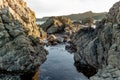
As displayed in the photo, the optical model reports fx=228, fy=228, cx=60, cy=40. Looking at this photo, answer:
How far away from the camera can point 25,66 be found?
73625 mm

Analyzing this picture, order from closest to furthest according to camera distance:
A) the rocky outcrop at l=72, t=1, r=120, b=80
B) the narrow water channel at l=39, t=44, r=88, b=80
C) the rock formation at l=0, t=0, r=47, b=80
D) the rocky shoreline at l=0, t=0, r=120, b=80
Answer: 1. the rocky outcrop at l=72, t=1, r=120, b=80
2. the rocky shoreline at l=0, t=0, r=120, b=80
3. the narrow water channel at l=39, t=44, r=88, b=80
4. the rock formation at l=0, t=0, r=47, b=80

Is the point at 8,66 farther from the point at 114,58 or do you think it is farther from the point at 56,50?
the point at 56,50

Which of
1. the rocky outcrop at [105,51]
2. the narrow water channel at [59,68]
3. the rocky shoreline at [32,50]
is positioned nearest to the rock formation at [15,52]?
the rocky shoreline at [32,50]

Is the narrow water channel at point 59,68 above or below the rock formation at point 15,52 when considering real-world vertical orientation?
below

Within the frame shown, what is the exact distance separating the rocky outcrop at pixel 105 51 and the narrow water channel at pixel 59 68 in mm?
5024

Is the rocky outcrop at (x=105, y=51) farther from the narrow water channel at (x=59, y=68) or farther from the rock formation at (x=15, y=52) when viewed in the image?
the rock formation at (x=15, y=52)

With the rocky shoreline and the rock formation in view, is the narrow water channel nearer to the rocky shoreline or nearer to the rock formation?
the rocky shoreline

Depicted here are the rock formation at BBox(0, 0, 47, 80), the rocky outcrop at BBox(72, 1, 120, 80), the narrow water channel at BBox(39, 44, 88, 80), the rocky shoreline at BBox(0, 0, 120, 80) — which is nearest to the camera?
the rocky outcrop at BBox(72, 1, 120, 80)

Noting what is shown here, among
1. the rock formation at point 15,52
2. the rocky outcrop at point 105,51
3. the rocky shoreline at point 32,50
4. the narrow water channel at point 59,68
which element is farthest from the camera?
the rock formation at point 15,52

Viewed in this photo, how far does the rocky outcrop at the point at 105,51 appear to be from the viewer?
51500 millimetres

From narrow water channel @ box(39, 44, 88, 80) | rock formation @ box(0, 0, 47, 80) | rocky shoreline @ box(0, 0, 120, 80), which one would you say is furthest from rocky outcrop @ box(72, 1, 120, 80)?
rock formation @ box(0, 0, 47, 80)

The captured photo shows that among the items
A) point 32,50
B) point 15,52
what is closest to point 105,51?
point 32,50

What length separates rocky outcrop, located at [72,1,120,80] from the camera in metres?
51.5

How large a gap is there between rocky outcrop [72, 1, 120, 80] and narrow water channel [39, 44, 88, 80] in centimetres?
502
